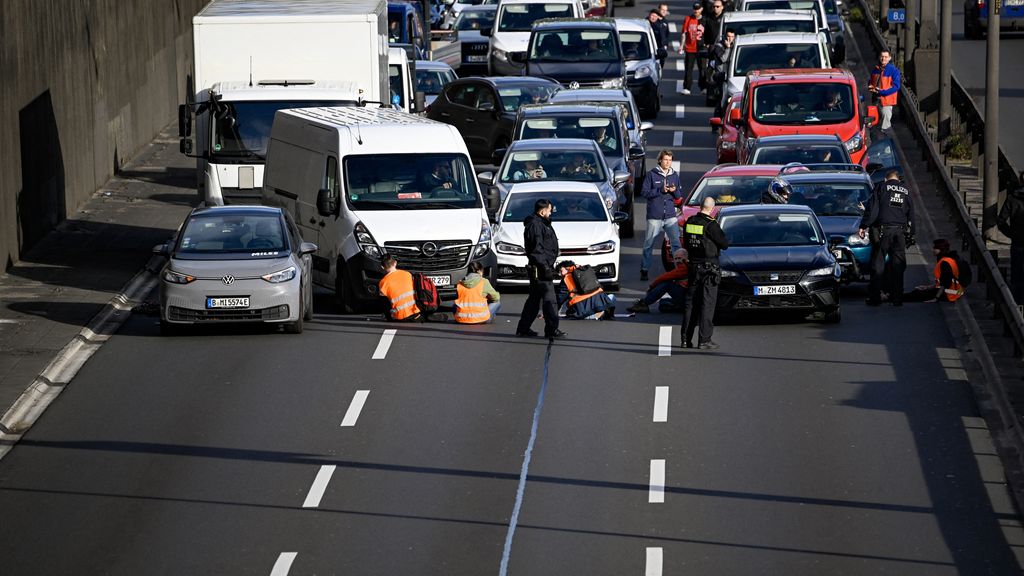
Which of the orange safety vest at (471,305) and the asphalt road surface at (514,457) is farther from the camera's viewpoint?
the orange safety vest at (471,305)

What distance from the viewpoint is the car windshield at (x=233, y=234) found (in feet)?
79.8

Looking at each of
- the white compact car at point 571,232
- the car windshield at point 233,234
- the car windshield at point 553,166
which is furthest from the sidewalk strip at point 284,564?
the car windshield at point 553,166

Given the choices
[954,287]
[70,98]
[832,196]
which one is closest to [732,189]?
[832,196]

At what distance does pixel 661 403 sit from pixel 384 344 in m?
A: 4.64

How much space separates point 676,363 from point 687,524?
6.54 metres

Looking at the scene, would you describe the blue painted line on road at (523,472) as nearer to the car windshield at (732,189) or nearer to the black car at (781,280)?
the black car at (781,280)

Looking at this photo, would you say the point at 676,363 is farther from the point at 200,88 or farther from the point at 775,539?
the point at 200,88

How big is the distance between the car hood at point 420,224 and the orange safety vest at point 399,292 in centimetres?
96

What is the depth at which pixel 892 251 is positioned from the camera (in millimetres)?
25625

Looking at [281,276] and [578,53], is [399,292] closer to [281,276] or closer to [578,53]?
[281,276]

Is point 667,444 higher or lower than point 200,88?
lower

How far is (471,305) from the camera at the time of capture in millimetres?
Result: 24719

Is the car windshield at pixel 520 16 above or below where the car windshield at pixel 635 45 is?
above

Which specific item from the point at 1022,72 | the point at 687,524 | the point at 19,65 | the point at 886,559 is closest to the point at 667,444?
the point at 687,524
